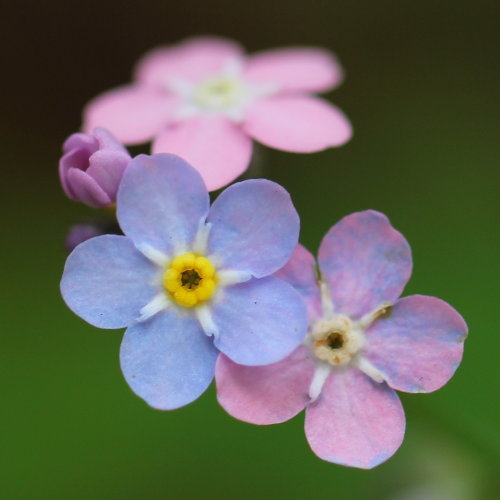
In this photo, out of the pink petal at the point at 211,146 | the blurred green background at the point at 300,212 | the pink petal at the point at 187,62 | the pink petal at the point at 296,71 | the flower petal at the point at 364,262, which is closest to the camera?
the flower petal at the point at 364,262

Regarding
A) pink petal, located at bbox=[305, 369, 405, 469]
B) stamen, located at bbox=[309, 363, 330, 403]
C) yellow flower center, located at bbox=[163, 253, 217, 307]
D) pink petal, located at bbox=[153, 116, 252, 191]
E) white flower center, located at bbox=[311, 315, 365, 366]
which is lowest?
pink petal, located at bbox=[305, 369, 405, 469]

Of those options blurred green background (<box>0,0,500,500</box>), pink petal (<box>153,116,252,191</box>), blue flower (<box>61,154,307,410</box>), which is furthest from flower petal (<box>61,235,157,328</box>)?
blurred green background (<box>0,0,500,500</box>)

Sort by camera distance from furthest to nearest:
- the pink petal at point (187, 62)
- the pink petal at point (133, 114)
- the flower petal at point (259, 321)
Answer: the pink petal at point (187, 62), the pink petal at point (133, 114), the flower petal at point (259, 321)

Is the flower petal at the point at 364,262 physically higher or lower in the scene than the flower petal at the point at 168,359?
higher

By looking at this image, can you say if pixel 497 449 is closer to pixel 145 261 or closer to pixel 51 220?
pixel 145 261

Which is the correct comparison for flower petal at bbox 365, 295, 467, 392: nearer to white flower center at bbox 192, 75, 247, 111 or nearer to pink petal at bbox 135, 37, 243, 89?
white flower center at bbox 192, 75, 247, 111

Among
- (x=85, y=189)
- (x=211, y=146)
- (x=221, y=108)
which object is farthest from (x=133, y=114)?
(x=85, y=189)

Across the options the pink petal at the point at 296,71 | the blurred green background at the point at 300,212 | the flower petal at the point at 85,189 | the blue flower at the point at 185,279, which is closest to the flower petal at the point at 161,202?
the blue flower at the point at 185,279

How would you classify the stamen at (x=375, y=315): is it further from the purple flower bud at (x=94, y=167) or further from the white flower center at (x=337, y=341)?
the purple flower bud at (x=94, y=167)
